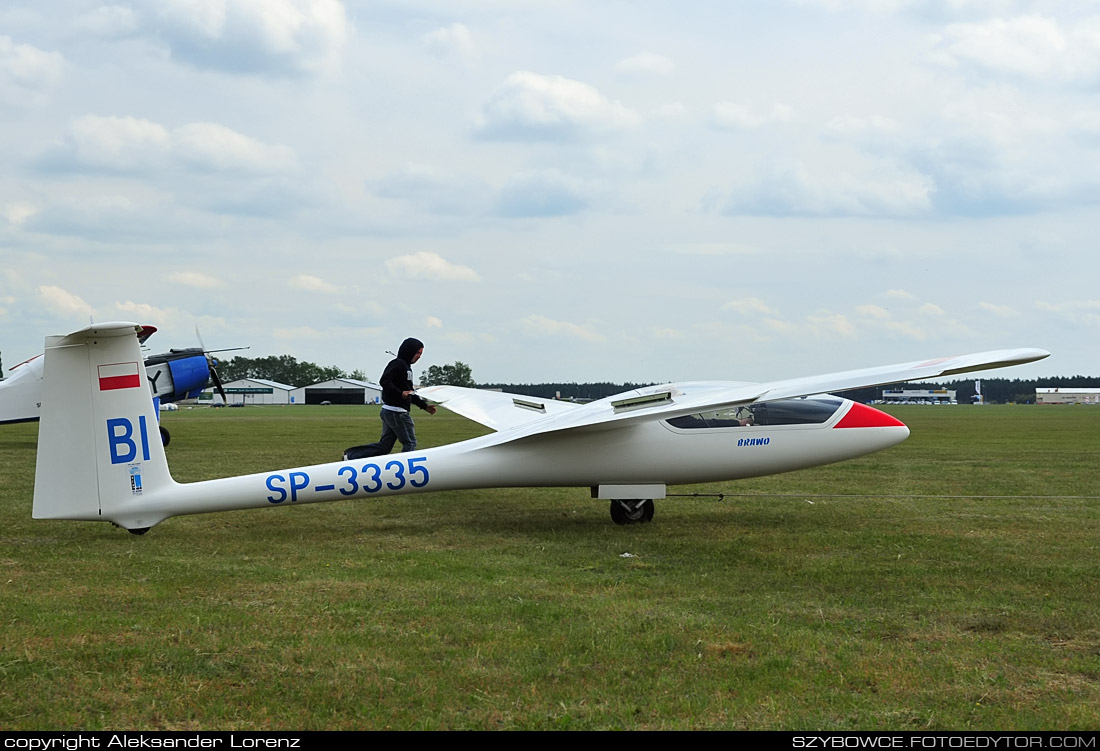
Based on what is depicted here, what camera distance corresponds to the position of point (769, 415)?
33.8ft

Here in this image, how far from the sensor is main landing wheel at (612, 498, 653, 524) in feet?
33.7

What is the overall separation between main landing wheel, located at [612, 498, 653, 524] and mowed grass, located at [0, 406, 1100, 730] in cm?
35

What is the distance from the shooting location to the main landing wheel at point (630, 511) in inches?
404

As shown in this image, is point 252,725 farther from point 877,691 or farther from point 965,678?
point 965,678

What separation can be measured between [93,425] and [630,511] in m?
5.38

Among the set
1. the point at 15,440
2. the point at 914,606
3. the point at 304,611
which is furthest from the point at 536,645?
the point at 15,440

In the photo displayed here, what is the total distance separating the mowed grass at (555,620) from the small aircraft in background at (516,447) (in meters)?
0.49

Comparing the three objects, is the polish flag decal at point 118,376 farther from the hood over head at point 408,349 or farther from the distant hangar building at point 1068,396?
the distant hangar building at point 1068,396

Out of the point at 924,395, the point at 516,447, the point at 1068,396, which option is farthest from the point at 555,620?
the point at 1068,396

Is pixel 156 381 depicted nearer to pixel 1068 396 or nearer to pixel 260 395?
pixel 260 395

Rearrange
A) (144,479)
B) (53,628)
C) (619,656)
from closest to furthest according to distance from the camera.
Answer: (619,656) < (53,628) < (144,479)

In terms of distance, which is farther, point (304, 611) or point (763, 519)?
point (763, 519)

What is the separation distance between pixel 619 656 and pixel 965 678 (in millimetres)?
1763

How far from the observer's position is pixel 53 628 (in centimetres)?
562
